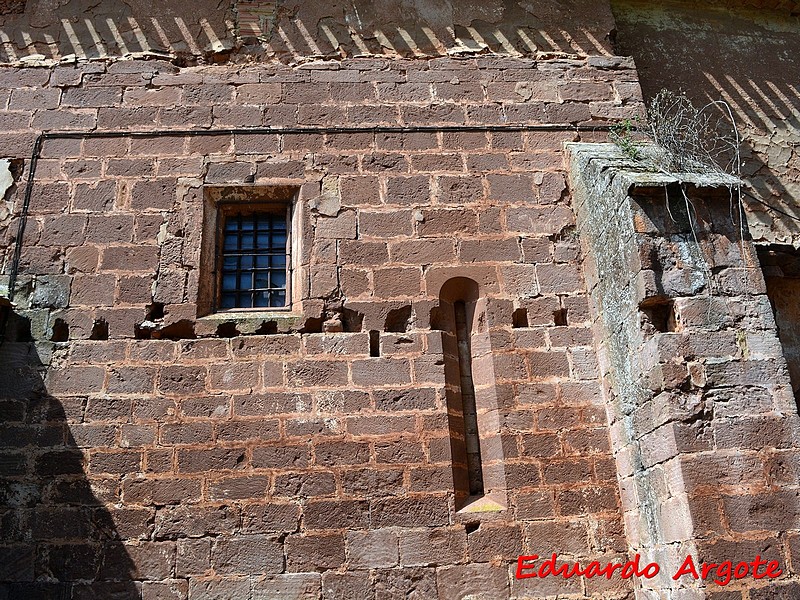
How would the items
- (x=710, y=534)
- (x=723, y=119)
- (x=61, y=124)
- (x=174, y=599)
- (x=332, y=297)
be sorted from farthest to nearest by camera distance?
(x=723, y=119) → (x=61, y=124) → (x=332, y=297) → (x=174, y=599) → (x=710, y=534)

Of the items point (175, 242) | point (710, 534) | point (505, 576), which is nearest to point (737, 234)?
point (710, 534)

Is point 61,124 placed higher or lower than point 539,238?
higher

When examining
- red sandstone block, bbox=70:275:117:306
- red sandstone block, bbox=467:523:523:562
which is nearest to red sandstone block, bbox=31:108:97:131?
red sandstone block, bbox=70:275:117:306

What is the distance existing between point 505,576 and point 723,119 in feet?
15.2

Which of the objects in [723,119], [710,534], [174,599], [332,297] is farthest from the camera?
[723,119]

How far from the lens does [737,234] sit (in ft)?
15.4

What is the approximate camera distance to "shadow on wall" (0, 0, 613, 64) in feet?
20.4

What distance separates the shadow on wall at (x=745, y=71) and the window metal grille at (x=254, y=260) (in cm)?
364

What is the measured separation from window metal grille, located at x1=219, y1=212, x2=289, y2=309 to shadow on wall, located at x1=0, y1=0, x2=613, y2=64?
5.01 feet

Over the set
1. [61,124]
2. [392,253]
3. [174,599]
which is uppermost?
[61,124]

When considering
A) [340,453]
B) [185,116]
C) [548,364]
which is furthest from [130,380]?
[548,364]

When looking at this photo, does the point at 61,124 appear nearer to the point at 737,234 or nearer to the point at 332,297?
the point at 332,297

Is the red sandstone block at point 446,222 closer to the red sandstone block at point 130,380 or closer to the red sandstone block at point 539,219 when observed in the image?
the red sandstone block at point 539,219

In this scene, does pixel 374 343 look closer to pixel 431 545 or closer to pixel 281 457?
pixel 281 457
